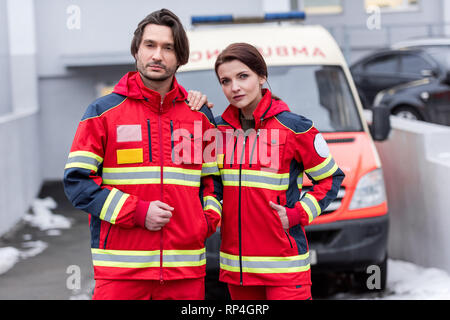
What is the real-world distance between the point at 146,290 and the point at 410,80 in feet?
39.2

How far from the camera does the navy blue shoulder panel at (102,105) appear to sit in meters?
3.17

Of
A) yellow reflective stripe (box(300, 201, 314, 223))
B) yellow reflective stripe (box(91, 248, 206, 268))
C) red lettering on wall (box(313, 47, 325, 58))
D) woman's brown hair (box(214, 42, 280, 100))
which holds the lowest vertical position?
yellow reflective stripe (box(91, 248, 206, 268))

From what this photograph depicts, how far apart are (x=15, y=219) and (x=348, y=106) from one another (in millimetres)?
5292

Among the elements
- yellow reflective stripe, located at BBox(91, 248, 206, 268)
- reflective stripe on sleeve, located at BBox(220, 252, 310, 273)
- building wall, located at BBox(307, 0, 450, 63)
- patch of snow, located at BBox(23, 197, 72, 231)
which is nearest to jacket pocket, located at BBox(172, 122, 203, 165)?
yellow reflective stripe, located at BBox(91, 248, 206, 268)

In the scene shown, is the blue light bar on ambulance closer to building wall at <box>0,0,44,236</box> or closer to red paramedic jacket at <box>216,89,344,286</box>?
building wall at <box>0,0,44,236</box>

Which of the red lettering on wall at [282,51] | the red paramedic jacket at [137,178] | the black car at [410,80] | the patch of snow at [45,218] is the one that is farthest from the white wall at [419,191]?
the black car at [410,80]

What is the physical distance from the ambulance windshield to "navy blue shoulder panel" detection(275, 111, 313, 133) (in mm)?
2730

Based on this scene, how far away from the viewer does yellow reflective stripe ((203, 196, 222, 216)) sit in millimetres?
3355

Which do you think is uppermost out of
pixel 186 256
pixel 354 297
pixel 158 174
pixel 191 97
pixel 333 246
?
pixel 191 97

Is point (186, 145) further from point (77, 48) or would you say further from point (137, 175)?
point (77, 48)

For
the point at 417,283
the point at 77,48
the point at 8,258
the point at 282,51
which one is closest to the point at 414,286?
the point at 417,283
